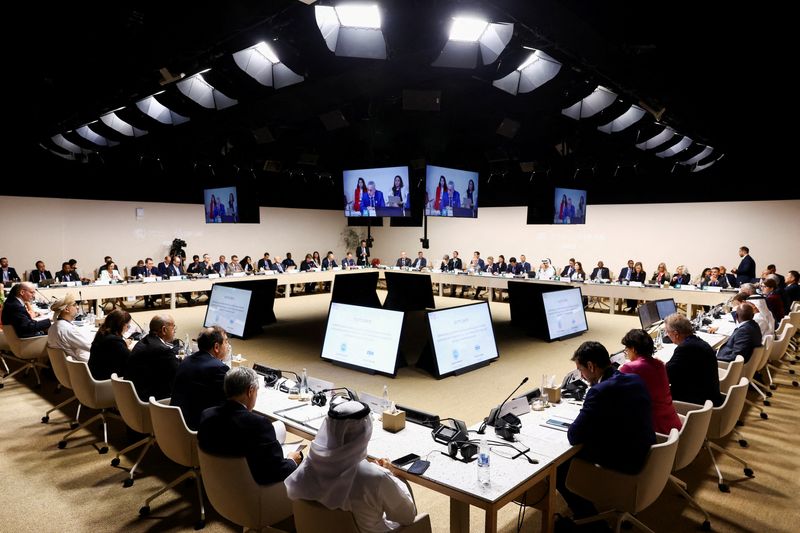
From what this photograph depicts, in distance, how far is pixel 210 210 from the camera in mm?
12211

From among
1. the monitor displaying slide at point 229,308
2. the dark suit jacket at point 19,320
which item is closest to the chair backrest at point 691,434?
the monitor displaying slide at point 229,308

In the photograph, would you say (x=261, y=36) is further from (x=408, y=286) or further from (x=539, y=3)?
(x=408, y=286)

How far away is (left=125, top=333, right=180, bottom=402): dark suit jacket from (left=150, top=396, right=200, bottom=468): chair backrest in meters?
0.74

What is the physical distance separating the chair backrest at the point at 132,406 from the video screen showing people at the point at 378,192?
22.0ft

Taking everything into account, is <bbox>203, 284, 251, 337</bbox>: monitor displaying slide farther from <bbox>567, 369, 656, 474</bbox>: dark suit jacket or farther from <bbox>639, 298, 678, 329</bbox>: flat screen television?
<bbox>567, 369, 656, 474</bbox>: dark suit jacket

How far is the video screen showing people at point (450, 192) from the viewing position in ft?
30.4

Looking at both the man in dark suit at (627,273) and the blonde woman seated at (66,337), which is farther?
the man in dark suit at (627,273)

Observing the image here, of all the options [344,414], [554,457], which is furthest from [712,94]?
[344,414]

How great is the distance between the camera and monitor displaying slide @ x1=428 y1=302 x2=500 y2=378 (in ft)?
18.7

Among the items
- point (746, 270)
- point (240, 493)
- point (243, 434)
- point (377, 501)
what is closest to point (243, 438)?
point (243, 434)

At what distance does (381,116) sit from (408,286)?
3.78 m

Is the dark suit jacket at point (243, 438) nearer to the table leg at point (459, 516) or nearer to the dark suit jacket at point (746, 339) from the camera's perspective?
the table leg at point (459, 516)

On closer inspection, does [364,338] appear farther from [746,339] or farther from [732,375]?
[746,339]

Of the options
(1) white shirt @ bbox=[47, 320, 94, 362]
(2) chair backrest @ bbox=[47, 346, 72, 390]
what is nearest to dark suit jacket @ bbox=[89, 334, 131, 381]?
(2) chair backrest @ bbox=[47, 346, 72, 390]
